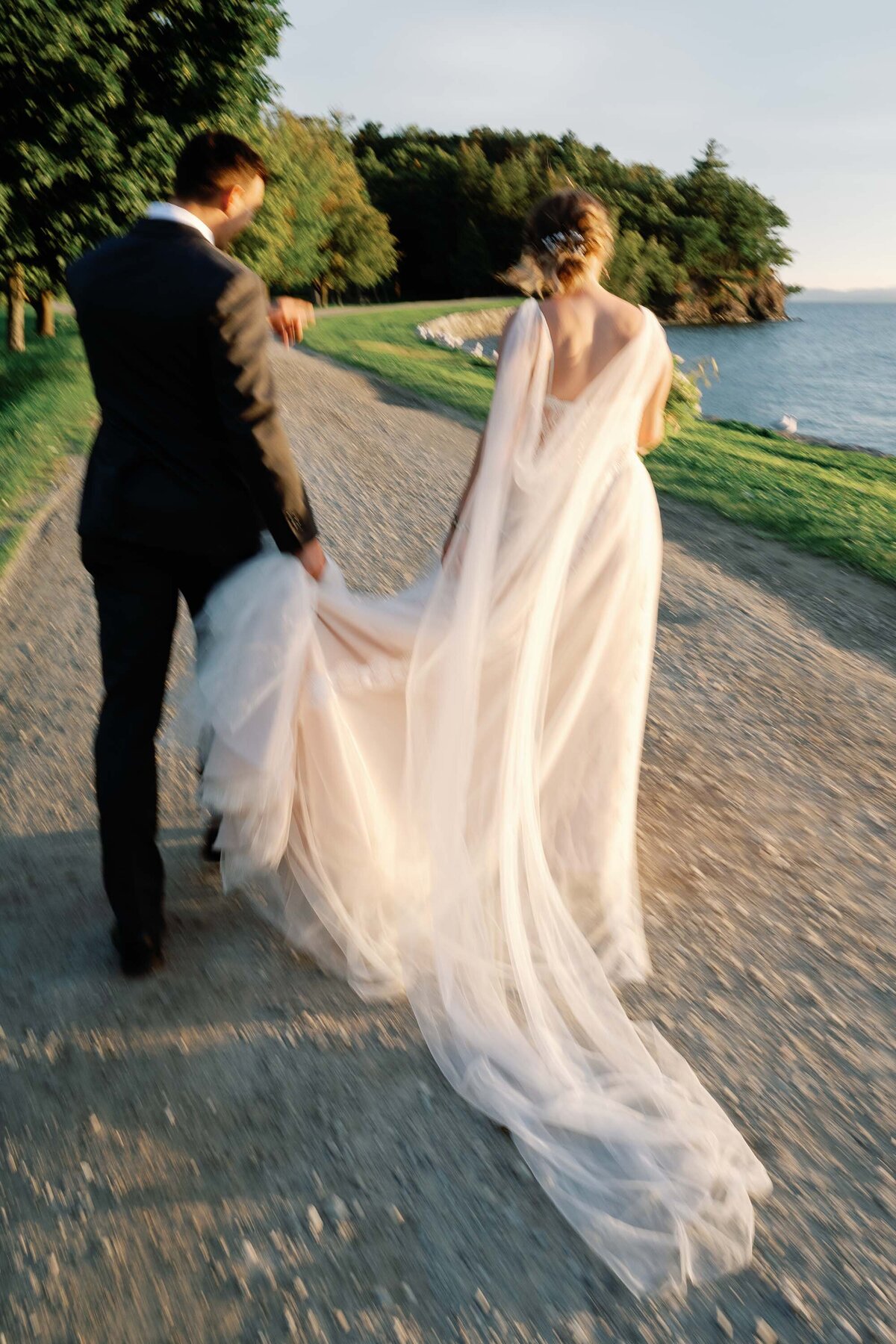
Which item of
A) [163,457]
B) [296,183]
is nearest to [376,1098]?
[163,457]

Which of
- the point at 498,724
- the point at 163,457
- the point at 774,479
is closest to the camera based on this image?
the point at 163,457

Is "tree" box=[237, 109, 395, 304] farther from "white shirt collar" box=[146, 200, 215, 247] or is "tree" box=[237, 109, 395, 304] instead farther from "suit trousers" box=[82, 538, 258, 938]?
"suit trousers" box=[82, 538, 258, 938]

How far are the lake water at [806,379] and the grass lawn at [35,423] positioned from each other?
12.6m

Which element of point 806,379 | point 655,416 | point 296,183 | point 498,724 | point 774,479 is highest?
point 296,183

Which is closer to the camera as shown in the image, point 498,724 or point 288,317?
point 288,317

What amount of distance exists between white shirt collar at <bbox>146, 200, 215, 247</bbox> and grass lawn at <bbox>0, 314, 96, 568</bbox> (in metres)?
5.14

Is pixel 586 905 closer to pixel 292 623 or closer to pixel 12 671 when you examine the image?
pixel 292 623

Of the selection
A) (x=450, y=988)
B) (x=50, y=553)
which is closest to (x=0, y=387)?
(x=50, y=553)

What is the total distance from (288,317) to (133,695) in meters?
1.25

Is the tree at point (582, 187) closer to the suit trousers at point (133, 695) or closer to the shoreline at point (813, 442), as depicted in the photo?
the shoreline at point (813, 442)

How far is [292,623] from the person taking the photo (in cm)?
318

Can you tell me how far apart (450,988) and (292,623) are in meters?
1.18

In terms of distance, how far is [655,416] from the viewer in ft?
12.2

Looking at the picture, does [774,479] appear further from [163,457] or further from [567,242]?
[163,457]
